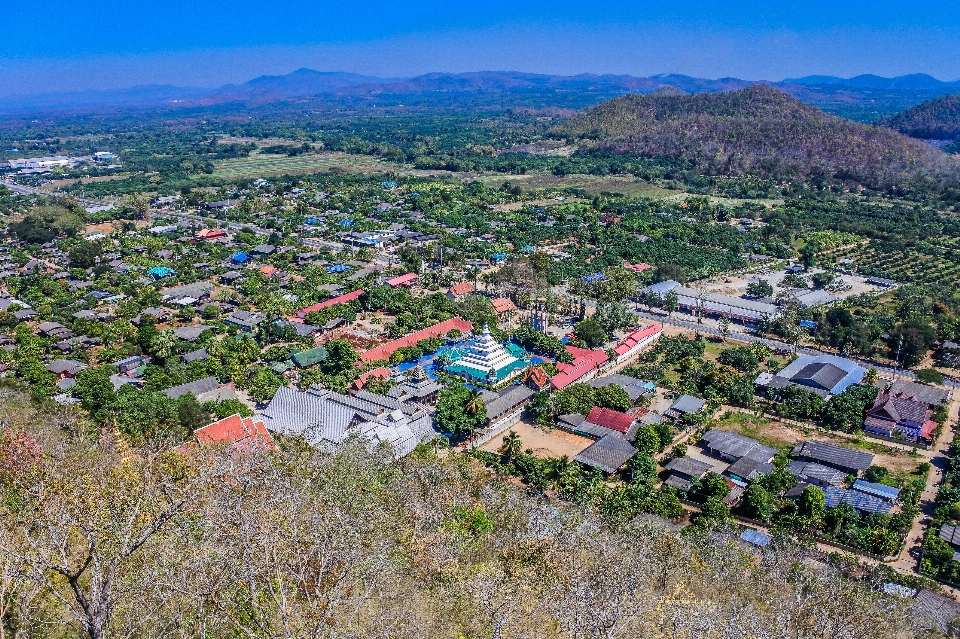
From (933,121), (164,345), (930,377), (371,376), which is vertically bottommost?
(930,377)

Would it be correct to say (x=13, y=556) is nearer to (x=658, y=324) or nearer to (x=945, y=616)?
(x=945, y=616)

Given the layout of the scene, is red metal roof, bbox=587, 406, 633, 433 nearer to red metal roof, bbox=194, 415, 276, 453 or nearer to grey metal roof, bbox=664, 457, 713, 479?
grey metal roof, bbox=664, 457, 713, 479

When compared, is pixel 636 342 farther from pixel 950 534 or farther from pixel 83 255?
pixel 83 255

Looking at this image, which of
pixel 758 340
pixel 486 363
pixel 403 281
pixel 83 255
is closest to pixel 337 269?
pixel 403 281

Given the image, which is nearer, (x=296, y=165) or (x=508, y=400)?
(x=508, y=400)

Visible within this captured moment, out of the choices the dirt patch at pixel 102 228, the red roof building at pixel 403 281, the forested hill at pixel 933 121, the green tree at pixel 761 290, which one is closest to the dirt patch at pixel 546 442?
the red roof building at pixel 403 281

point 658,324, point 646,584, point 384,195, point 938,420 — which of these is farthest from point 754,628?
point 384,195
